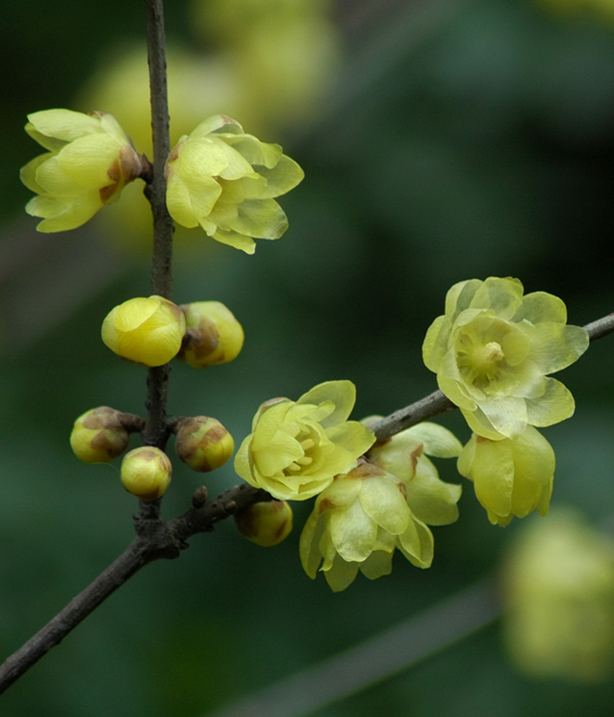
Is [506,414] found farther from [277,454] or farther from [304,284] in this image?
[304,284]

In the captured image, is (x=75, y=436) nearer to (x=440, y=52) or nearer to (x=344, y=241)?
(x=344, y=241)

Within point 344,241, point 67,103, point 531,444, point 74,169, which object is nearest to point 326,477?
point 531,444

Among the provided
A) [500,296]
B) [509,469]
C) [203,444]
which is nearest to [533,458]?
[509,469]

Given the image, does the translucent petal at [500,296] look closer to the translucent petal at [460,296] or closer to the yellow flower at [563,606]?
the translucent petal at [460,296]

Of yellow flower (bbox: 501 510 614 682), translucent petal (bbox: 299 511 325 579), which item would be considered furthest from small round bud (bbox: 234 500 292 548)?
yellow flower (bbox: 501 510 614 682)

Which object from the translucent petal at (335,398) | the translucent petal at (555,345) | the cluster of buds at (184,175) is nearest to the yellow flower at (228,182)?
the cluster of buds at (184,175)

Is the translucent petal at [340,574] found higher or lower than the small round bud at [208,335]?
lower
